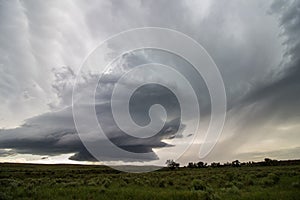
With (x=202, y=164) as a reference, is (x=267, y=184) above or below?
below

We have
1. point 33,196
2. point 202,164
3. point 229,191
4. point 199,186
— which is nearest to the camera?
point 33,196

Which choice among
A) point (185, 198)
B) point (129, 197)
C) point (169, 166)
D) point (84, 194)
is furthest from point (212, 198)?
point (169, 166)

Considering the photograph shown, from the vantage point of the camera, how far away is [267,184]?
2191cm

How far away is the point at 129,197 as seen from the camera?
603 inches

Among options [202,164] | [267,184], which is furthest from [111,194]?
[202,164]

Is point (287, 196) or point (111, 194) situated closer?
point (287, 196)

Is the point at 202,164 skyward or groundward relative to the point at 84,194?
skyward

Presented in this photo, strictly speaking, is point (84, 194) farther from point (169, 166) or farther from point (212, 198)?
point (169, 166)

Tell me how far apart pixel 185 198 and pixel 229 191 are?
3869 millimetres

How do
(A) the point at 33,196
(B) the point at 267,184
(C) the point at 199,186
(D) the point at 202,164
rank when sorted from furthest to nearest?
(D) the point at 202,164 → (B) the point at 267,184 → (C) the point at 199,186 → (A) the point at 33,196

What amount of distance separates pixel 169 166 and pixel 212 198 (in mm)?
102093

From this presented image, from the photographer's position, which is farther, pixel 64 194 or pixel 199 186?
pixel 199 186

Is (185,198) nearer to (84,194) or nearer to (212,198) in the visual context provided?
(212,198)

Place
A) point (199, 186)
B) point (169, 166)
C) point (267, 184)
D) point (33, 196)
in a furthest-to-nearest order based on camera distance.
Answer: point (169, 166), point (267, 184), point (199, 186), point (33, 196)
